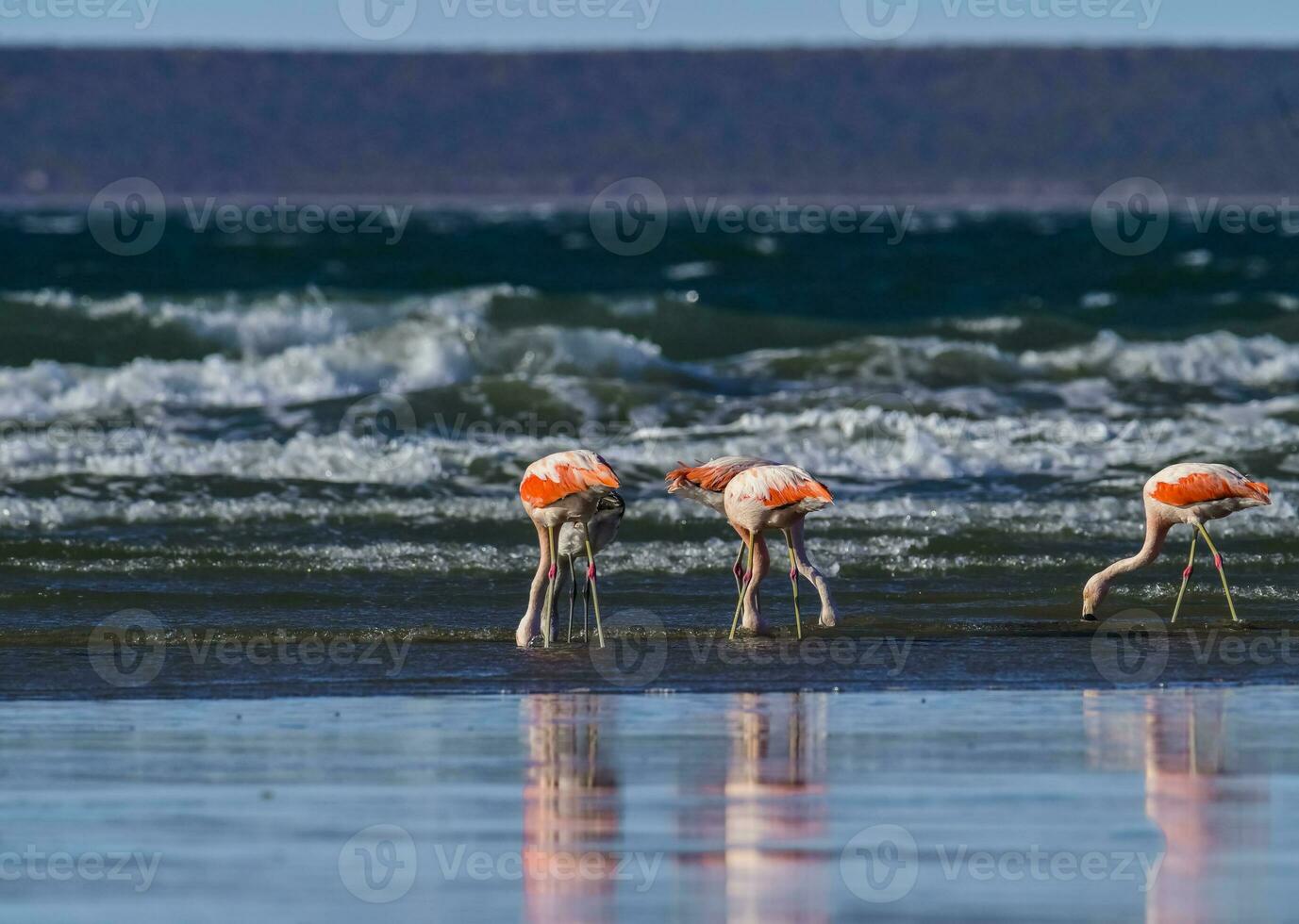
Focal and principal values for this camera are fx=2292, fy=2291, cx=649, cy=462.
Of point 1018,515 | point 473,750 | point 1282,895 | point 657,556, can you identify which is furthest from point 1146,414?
point 1282,895

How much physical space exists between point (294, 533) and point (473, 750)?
7.22 m

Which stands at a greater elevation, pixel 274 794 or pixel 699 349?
pixel 699 349

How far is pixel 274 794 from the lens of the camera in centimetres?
810

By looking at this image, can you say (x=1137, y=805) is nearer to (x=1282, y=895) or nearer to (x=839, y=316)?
(x=1282, y=895)
